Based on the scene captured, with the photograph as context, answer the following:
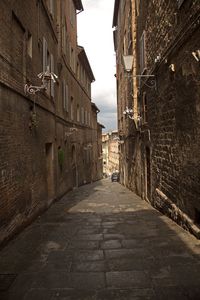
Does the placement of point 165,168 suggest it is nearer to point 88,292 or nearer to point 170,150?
point 170,150

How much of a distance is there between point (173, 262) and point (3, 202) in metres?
3.27

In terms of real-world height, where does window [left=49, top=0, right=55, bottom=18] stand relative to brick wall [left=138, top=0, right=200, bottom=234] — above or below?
above

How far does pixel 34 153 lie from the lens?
8.89 m

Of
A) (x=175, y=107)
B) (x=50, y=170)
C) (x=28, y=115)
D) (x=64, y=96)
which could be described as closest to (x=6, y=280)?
(x=28, y=115)

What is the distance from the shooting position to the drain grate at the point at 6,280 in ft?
14.3

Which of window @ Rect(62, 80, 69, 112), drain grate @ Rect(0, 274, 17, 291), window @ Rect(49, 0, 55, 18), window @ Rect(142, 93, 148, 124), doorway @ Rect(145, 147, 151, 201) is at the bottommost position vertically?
drain grate @ Rect(0, 274, 17, 291)

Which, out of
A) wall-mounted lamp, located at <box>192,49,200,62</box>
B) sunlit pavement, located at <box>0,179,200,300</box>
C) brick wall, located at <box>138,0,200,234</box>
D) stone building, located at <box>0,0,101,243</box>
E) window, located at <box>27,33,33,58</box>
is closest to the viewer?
sunlit pavement, located at <box>0,179,200,300</box>

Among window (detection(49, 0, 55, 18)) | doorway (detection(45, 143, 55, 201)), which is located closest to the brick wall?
doorway (detection(45, 143, 55, 201))

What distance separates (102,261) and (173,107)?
4.16 metres

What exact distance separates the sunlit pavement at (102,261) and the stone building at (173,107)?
757 millimetres

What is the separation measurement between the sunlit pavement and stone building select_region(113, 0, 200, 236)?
29.8 inches

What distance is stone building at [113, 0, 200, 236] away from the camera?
618cm

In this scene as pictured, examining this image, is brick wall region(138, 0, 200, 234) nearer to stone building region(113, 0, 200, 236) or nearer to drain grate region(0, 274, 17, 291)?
stone building region(113, 0, 200, 236)

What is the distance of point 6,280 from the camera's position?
4594 millimetres
